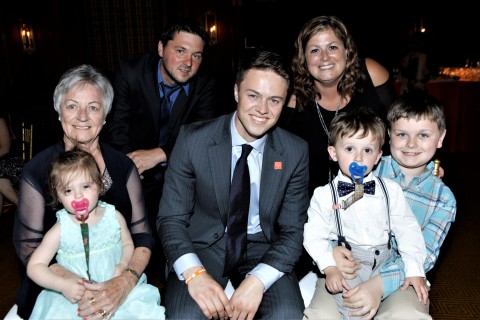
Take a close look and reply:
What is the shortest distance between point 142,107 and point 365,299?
6.42 feet

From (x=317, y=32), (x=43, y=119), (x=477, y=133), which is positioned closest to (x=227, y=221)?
(x=317, y=32)

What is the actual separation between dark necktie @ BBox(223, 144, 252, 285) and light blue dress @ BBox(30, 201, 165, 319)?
39cm

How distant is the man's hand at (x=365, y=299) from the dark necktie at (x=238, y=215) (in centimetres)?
53

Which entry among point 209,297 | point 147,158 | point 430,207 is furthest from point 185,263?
point 430,207

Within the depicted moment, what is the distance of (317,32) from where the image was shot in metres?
2.39

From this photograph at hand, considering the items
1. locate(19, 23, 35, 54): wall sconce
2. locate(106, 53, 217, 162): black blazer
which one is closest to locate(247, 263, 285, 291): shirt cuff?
locate(106, 53, 217, 162): black blazer

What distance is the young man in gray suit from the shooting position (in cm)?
186

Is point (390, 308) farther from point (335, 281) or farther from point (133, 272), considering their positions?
point (133, 272)

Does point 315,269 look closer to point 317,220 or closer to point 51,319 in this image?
point 317,220

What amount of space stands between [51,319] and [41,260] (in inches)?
9.5

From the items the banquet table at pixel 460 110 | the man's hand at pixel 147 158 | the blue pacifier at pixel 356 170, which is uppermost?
the blue pacifier at pixel 356 170

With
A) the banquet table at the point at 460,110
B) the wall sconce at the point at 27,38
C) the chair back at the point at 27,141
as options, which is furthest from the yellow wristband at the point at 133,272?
the wall sconce at the point at 27,38

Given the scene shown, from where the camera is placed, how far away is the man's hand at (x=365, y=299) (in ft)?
5.73

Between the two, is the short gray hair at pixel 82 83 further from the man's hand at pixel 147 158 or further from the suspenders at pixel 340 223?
the suspenders at pixel 340 223
